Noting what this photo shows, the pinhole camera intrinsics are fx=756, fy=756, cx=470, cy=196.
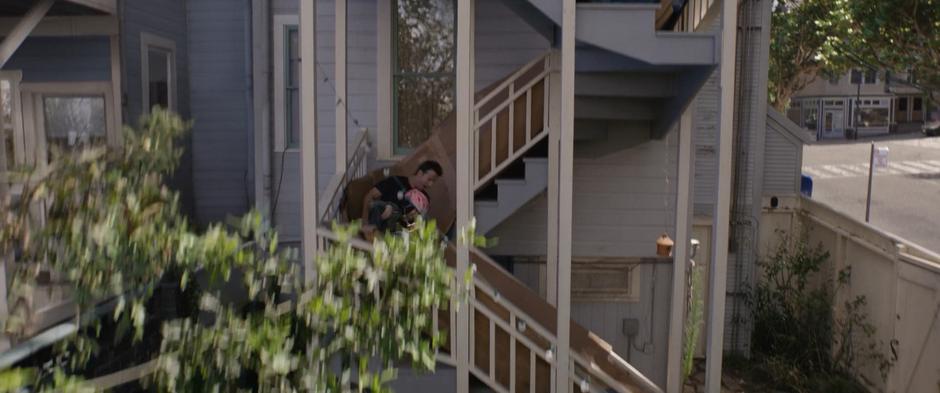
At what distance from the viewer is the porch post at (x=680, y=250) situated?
5.73m

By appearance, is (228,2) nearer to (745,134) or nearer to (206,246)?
(745,134)

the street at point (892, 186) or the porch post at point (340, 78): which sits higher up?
the porch post at point (340, 78)

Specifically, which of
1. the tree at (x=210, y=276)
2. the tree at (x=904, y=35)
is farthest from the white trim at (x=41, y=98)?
the tree at (x=904, y=35)

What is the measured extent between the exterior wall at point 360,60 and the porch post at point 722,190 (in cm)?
240

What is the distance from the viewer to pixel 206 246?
196 cm

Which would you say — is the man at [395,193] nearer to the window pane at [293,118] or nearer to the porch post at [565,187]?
the porch post at [565,187]

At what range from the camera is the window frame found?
23.3ft

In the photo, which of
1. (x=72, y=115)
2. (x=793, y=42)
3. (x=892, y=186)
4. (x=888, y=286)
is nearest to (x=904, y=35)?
(x=888, y=286)

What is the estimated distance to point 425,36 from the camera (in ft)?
23.1

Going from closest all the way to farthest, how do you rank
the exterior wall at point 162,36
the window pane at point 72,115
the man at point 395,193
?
the man at point 395,193 → the exterior wall at point 162,36 → the window pane at point 72,115

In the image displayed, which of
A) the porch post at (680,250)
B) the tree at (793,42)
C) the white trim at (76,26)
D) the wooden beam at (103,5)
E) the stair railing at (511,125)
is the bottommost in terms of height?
the porch post at (680,250)

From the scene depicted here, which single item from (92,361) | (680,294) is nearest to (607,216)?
(680,294)

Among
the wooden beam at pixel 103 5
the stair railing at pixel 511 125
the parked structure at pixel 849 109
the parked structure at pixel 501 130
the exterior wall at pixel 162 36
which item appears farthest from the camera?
the parked structure at pixel 849 109

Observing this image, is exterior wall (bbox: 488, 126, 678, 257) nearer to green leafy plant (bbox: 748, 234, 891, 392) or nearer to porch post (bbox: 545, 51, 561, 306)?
porch post (bbox: 545, 51, 561, 306)
